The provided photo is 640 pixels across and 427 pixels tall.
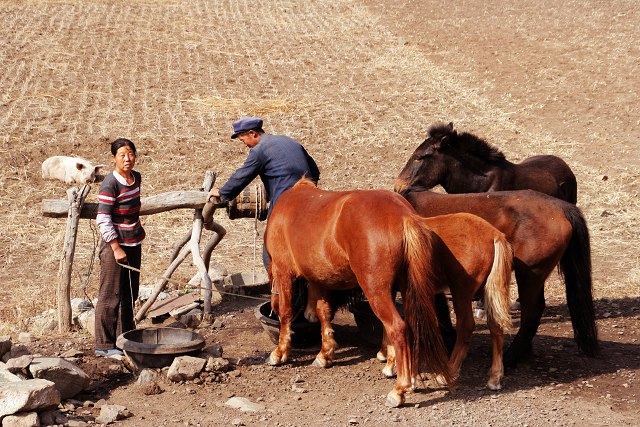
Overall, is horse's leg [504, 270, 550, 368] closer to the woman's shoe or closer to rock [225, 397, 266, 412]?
rock [225, 397, 266, 412]

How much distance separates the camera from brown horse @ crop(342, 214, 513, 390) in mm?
6684

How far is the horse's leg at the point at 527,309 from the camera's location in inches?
291

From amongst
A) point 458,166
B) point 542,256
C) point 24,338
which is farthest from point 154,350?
point 458,166

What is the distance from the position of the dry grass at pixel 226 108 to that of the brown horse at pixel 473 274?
3.71m

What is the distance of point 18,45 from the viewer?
76.7 feet

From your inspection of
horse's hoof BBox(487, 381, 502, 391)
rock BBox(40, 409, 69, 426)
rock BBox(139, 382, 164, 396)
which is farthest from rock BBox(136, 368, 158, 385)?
horse's hoof BBox(487, 381, 502, 391)

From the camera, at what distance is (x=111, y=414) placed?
622 cm

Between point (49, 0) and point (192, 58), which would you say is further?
point (49, 0)

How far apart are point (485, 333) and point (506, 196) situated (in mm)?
1491

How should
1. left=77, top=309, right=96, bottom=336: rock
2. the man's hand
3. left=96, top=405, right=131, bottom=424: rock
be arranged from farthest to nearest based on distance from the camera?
left=77, top=309, right=96, bottom=336: rock
the man's hand
left=96, top=405, right=131, bottom=424: rock

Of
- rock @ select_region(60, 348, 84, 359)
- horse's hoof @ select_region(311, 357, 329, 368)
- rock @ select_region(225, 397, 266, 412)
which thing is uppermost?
rock @ select_region(60, 348, 84, 359)

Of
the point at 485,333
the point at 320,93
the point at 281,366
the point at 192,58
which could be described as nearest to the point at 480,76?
the point at 320,93

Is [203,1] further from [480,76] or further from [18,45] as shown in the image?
[480,76]

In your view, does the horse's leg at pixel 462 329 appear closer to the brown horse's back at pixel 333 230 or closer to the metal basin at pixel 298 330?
the brown horse's back at pixel 333 230
